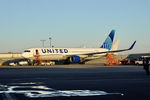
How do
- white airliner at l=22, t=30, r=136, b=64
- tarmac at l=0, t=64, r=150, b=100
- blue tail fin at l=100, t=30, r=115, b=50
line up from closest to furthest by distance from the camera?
tarmac at l=0, t=64, r=150, b=100
white airliner at l=22, t=30, r=136, b=64
blue tail fin at l=100, t=30, r=115, b=50

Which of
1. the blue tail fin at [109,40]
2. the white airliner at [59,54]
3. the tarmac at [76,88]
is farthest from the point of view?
the blue tail fin at [109,40]

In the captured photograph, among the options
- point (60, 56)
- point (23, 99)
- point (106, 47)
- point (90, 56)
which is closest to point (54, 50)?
point (60, 56)

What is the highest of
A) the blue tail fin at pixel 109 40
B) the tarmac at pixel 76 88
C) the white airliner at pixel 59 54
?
the blue tail fin at pixel 109 40

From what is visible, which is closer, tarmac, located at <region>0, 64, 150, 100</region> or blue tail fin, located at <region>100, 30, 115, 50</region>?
tarmac, located at <region>0, 64, 150, 100</region>

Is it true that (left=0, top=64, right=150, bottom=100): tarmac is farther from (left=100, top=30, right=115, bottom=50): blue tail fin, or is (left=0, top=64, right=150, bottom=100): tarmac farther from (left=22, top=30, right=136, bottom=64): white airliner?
(left=100, top=30, right=115, bottom=50): blue tail fin

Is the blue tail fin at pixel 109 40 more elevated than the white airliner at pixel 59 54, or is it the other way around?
the blue tail fin at pixel 109 40

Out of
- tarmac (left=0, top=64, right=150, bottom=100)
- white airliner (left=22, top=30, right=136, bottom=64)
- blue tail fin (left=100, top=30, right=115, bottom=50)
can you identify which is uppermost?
blue tail fin (left=100, top=30, right=115, bottom=50)

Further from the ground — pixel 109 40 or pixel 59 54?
pixel 109 40

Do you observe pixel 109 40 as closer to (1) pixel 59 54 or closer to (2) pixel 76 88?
(1) pixel 59 54

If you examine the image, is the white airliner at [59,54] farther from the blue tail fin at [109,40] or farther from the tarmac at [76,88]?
the tarmac at [76,88]

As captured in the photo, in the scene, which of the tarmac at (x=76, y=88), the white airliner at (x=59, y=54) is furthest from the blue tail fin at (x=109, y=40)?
the tarmac at (x=76, y=88)

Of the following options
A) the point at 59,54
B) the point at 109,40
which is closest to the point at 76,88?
the point at 59,54

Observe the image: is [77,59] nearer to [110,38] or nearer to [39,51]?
[39,51]

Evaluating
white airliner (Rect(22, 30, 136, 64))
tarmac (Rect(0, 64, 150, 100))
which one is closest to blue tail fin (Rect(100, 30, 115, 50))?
white airliner (Rect(22, 30, 136, 64))
